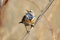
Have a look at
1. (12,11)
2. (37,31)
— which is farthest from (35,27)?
(12,11)

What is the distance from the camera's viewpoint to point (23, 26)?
2.83 ft

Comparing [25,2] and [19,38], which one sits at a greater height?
[25,2]

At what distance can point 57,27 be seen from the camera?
2.96 ft

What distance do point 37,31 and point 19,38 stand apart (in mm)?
86

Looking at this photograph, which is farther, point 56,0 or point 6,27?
point 56,0

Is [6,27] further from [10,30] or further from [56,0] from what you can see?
[56,0]

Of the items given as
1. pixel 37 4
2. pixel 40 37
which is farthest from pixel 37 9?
pixel 40 37

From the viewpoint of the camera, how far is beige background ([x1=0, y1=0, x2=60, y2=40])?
0.84 metres

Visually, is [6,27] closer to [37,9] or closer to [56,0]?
[37,9]

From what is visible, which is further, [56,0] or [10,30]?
[56,0]

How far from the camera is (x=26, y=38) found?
83 cm

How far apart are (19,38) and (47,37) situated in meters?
0.12

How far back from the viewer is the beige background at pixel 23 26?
2.77 ft

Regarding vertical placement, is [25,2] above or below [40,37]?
above
